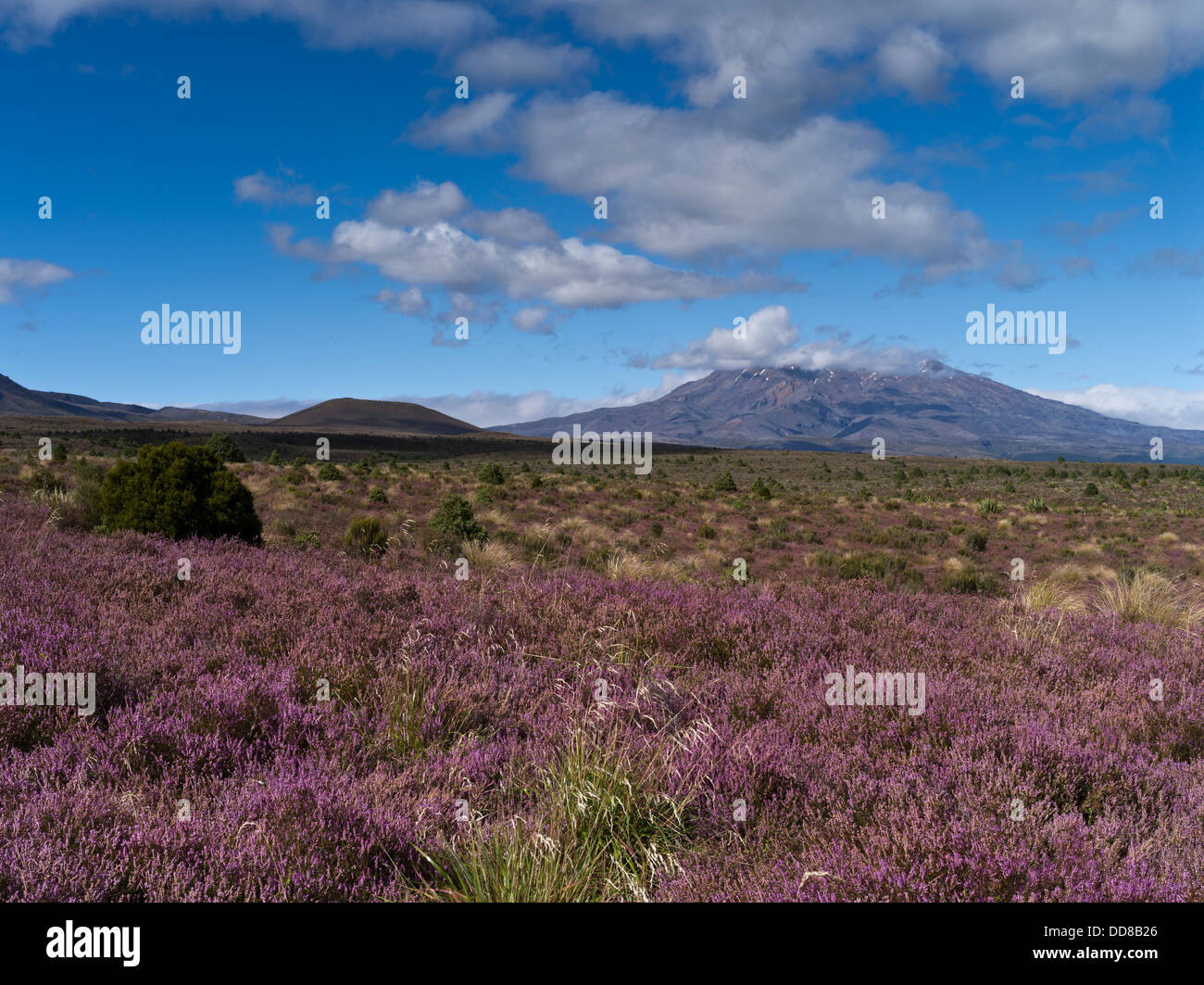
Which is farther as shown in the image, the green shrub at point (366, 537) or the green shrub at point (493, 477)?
the green shrub at point (493, 477)

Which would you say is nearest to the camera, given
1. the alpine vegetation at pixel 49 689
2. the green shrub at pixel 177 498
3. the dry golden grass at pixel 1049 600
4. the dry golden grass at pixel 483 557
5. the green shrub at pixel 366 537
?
the alpine vegetation at pixel 49 689

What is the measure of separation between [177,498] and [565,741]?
871 cm

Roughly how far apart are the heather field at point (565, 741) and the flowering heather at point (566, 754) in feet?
0.06

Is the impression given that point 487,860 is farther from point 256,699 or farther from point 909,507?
point 909,507

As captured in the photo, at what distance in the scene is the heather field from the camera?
2268mm

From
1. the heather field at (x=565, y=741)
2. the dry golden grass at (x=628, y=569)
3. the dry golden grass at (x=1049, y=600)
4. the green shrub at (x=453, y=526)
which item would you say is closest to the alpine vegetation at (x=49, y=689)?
the heather field at (x=565, y=741)

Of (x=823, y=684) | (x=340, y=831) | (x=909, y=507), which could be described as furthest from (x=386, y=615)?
(x=909, y=507)

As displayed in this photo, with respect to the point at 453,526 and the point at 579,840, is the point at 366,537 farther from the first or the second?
the point at 579,840

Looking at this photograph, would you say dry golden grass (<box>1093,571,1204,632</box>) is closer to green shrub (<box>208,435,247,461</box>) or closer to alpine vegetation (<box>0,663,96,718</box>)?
alpine vegetation (<box>0,663,96,718</box>)

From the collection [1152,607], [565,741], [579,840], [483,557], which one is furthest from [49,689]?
[1152,607]

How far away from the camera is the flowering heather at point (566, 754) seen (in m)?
2.25

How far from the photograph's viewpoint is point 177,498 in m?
9.72

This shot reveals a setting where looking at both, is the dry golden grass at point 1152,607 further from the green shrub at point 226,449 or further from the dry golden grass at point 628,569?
the green shrub at point 226,449
